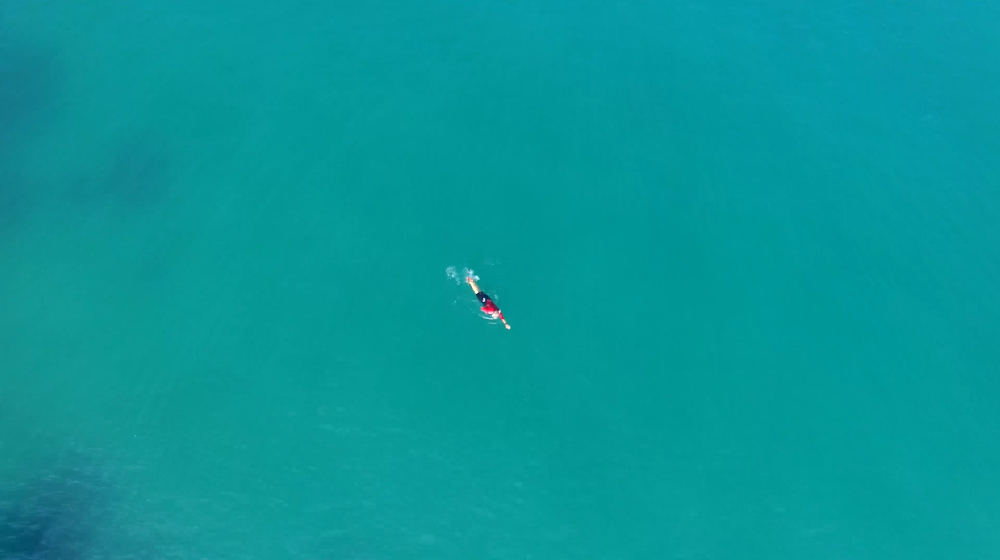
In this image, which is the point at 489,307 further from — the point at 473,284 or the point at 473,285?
the point at 473,284

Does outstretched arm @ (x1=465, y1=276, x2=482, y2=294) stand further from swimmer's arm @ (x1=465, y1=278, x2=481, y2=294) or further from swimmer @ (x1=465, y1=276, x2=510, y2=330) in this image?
swimmer @ (x1=465, y1=276, x2=510, y2=330)

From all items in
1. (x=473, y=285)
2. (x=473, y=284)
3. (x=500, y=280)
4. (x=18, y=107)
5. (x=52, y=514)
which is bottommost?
(x=52, y=514)

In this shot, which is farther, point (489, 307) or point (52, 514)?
point (489, 307)

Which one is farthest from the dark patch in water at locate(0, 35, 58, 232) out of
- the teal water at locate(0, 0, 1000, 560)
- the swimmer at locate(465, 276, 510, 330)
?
the swimmer at locate(465, 276, 510, 330)

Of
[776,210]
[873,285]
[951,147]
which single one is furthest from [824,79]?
[873,285]

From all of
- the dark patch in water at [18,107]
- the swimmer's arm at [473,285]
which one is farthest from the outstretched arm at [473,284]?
the dark patch in water at [18,107]

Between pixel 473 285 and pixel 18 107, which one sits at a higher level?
pixel 18 107

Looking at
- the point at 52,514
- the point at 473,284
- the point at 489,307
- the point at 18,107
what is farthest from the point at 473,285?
the point at 18,107

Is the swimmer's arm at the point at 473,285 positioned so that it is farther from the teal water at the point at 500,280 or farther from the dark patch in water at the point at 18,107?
the dark patch in water at the point at 18,107
